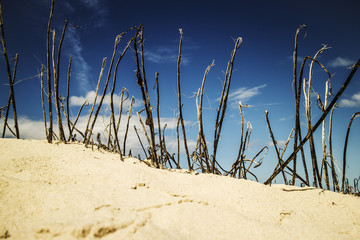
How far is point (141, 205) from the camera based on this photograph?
1.26 m

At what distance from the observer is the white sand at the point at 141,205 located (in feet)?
3.26

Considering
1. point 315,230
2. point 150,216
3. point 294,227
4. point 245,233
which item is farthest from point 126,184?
point 315,230

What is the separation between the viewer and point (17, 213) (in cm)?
110

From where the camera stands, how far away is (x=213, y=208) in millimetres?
1392

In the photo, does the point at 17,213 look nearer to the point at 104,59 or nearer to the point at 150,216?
the point at 150,216

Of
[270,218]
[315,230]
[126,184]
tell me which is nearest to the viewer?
[315,230]

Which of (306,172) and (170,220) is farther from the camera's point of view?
(306,172)

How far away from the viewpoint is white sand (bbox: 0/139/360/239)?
1.00m

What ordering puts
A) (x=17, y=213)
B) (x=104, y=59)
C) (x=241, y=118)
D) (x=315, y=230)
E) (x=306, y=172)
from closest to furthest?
(x=17, y=213) < (x=315, y=230) < (x=306, y=172) < (x=241, y=118) < (x=104, y=59)

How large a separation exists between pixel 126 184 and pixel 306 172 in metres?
2.32

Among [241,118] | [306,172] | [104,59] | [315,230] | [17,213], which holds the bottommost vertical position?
[315,230]

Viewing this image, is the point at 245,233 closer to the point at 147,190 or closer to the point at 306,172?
the point at 147,190

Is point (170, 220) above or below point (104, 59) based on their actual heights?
below

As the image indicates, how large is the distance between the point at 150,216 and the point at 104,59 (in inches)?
117
